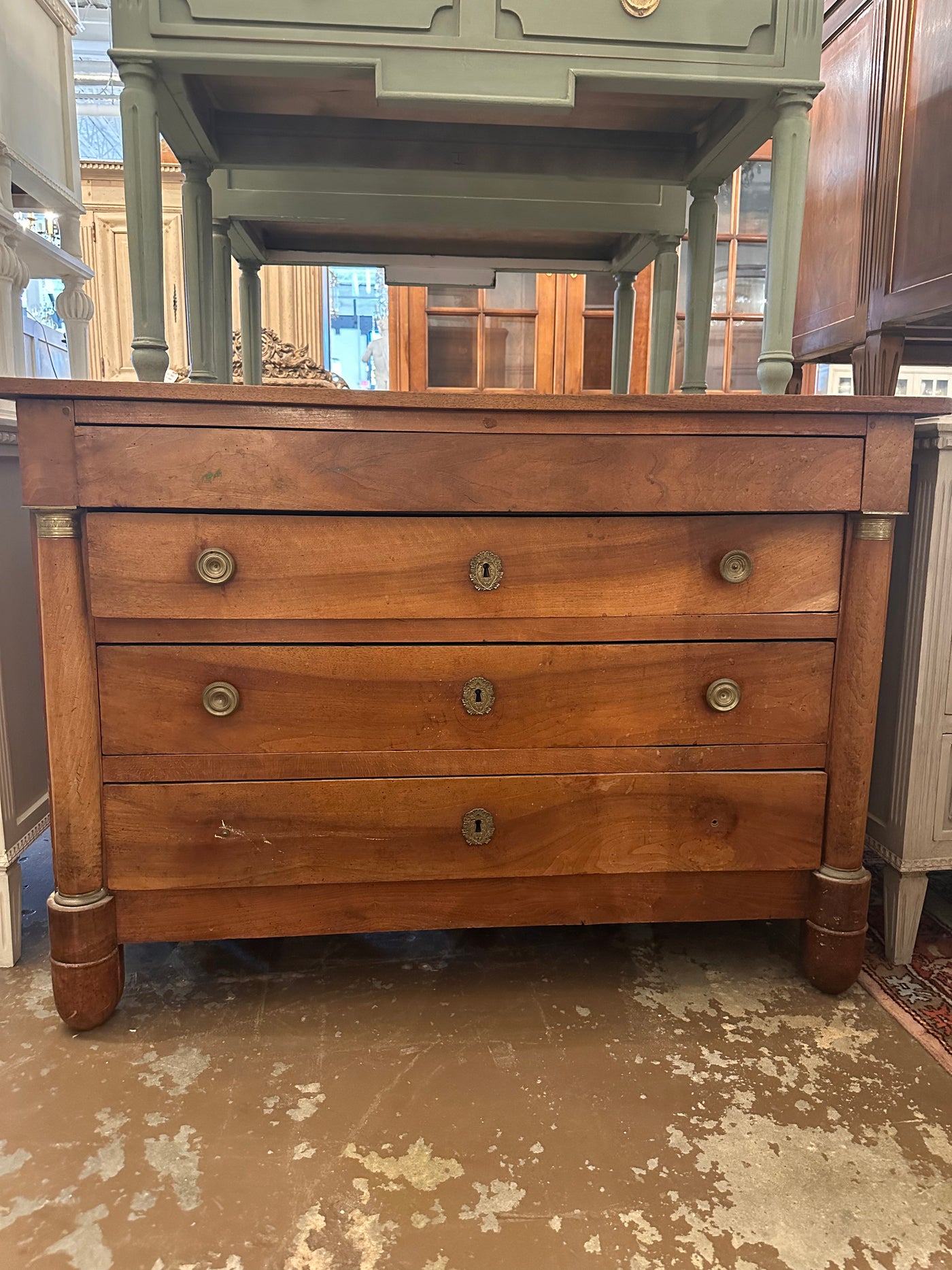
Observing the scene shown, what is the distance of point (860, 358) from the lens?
187 cm

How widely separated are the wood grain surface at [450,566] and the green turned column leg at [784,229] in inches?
10.6

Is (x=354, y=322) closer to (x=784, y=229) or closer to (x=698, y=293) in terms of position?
(x=698, y=293)

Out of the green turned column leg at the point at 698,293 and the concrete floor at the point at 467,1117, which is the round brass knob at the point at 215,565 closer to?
the concrete floor at the point at 467,1117

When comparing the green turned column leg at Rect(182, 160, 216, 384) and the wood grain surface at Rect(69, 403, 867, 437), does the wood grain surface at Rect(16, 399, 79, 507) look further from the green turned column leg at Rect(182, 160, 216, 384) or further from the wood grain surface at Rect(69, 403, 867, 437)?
the green turned column leg at Rect(182, 160, 216, 384)

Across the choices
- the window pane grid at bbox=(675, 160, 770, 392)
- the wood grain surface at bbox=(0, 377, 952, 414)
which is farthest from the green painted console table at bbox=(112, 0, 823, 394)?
the window pane grid at bbox=(675, 160, 770, 392)

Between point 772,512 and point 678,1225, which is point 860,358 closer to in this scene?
point 772,512

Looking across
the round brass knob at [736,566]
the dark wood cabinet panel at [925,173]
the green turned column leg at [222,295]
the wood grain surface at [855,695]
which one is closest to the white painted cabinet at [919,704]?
the wood grain surface at [855,695]

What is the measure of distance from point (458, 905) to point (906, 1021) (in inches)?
28.7

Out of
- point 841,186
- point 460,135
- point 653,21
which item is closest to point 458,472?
point 653,21

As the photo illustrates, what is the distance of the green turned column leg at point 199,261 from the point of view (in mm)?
1570

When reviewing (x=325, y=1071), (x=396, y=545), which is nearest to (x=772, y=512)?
(x=396, y=545)

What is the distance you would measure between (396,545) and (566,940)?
2.70ft

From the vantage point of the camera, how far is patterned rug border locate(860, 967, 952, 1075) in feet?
3.89

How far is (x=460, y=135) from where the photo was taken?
1.56 m
